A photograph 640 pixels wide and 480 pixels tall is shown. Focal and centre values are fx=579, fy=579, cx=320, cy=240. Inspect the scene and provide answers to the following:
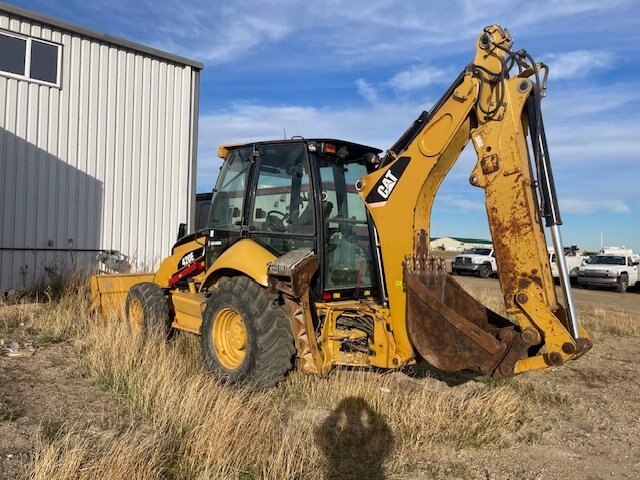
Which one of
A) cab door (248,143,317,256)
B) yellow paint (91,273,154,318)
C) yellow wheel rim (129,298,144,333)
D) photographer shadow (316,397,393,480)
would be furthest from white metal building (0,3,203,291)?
photographer shadow (316,397,393,480)

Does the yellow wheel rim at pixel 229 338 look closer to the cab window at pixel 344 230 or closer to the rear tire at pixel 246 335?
the rear tire at pixel 246 335

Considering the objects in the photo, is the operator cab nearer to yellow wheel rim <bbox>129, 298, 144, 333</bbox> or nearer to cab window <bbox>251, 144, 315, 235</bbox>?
cab window <bbox>251, 144, 315, 235</bbox>

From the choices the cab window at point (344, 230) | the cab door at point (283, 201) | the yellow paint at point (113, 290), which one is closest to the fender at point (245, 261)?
the cab door at point (283, 201)

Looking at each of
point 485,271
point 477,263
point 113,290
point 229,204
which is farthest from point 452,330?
point 477,263

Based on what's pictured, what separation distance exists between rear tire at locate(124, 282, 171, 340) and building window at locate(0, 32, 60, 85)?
221 inches

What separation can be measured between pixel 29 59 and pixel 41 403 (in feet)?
26.7

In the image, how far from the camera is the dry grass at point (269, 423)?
371 centimetres

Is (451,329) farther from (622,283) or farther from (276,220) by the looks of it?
(622,283)

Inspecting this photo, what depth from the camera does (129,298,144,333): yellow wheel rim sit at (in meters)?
7.57

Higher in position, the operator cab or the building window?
the building window

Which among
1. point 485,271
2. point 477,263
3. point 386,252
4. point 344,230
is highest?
point 344,230

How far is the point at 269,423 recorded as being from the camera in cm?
444

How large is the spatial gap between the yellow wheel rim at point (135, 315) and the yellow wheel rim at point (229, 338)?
1.95m

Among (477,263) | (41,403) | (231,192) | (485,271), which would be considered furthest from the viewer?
(477,263)
